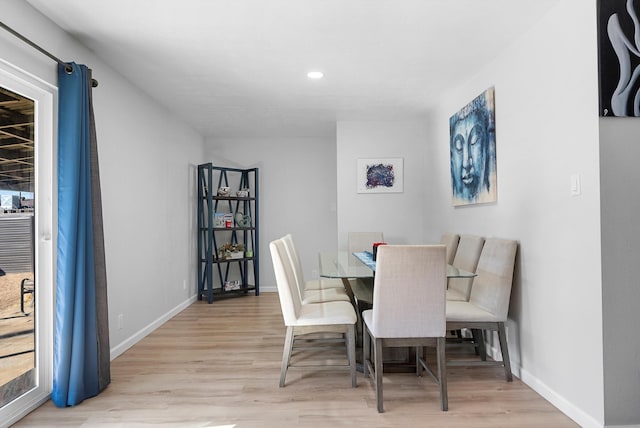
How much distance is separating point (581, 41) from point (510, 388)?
210 centimetres

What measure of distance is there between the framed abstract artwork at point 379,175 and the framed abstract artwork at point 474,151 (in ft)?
3.53

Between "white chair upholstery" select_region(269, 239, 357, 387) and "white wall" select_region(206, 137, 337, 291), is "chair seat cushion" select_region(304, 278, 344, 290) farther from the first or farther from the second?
"white wall" select_region(206, 137, 337, 291)

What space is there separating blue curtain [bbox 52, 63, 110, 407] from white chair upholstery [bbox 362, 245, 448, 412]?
1.77 meters

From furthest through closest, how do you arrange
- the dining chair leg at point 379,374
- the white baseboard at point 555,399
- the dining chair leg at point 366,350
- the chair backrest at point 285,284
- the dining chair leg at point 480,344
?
the dining chair leg at point 480,344 < the dining chair leg at point 366,350 < the chair backrest at point 285,284 < the dining chair leg at point 379,374 < the white baseboard at point 555,399

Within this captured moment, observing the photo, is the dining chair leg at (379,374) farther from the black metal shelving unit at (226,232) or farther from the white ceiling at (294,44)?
the black metal shelving unit at (226,232)

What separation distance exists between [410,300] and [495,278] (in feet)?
2.77

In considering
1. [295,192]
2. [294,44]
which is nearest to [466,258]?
[294,44]

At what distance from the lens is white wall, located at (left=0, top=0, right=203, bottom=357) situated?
8.33 ft

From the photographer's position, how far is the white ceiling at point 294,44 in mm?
2486

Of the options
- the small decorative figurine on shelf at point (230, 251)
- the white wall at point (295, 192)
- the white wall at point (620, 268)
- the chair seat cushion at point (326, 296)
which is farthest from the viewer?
the white wall at point (295, 192)

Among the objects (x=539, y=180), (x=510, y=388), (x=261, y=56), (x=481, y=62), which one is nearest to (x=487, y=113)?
(x=481, y=62)

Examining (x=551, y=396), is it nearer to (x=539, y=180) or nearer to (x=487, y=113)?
(x=539, y=180)

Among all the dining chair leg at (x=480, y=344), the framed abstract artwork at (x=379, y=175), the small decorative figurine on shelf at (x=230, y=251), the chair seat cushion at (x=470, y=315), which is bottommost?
the dining chair leg at (x=480, y=344)

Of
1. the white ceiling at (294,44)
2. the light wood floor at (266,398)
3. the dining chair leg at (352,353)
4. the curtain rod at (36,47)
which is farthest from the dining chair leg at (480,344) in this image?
the curtain rod at (36,47)
